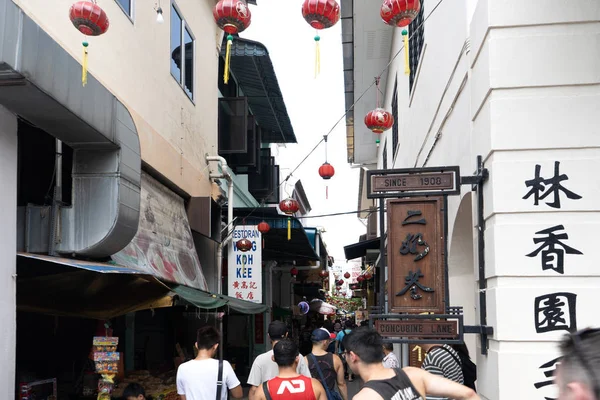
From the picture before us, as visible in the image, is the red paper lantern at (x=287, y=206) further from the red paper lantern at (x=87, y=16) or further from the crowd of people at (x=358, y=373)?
the red paper lantern at (x=87, y=16)

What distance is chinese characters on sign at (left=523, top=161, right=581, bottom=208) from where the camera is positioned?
5.36 m

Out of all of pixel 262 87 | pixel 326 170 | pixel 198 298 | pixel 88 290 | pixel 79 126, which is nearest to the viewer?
pixel 79 126

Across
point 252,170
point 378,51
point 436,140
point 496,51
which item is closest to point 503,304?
point 496,51

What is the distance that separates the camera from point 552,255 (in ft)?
17.6

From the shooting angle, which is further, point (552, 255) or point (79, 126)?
point (79, 126)

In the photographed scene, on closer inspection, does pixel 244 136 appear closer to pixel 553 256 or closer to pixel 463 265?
pixel 463 265

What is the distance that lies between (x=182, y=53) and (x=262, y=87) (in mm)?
6054

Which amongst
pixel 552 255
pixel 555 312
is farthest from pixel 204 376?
pixel 552 255

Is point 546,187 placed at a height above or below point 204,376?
above

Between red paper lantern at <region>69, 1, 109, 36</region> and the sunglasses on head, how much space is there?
5863 mm

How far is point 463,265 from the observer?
8.31m

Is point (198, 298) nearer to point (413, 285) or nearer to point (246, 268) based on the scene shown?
point (413, 285)

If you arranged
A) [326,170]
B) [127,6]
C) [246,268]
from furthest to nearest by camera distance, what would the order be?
1. [246,268]
2. [326,170]
3. [127,6]

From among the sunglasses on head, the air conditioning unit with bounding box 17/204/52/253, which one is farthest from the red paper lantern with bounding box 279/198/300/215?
the sunglasses on head
